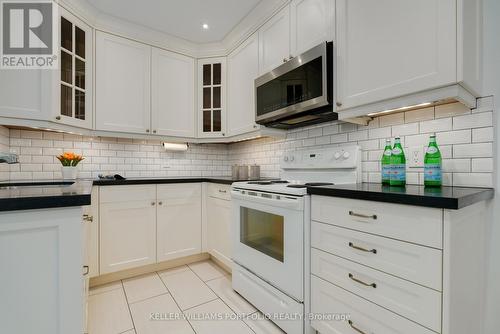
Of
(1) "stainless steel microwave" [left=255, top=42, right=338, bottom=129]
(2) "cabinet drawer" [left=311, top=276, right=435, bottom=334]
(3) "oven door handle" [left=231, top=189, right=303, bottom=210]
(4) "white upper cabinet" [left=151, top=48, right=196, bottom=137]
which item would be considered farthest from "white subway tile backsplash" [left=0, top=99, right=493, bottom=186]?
(2) "cabinet drawer" [left=311, top=276, right=435, bottom=334]

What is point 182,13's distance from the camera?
220cm

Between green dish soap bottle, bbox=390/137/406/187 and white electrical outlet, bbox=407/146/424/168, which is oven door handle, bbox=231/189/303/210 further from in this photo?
white electrical outlet, bbox=407/146/424/168

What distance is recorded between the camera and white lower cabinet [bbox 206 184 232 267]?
2232 mm

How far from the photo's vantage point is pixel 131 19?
2312mm

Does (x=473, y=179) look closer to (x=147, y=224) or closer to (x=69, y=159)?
(x=147, y=224)

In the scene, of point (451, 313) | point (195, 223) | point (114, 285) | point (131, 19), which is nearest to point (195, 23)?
point (131, 19)

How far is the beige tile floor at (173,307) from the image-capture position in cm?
155

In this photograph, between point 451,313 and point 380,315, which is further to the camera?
point 380,315

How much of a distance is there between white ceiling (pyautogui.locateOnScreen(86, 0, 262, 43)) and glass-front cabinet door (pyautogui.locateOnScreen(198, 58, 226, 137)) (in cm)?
37

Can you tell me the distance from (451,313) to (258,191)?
113 centimetres

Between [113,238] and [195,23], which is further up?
[195,23]

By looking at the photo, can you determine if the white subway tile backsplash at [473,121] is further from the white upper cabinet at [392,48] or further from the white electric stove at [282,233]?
the white electric stove at [282,233]

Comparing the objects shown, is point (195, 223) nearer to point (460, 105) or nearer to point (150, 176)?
point (150, 176)

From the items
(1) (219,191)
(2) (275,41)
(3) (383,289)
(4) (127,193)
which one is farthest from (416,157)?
(4) (127,193)
